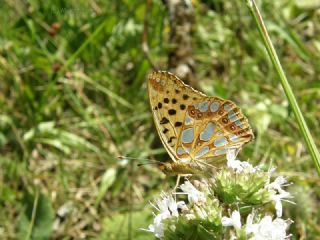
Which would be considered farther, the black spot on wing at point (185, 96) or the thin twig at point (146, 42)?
the thin twig at point (146, 42)

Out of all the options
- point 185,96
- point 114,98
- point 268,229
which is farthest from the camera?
point 114,98

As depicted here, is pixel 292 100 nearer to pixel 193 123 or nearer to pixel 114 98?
pixel 193 123

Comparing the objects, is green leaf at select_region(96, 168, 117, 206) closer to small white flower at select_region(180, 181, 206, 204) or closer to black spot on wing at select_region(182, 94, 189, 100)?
black spot on wing at select_region(182, 94, 189, 100)

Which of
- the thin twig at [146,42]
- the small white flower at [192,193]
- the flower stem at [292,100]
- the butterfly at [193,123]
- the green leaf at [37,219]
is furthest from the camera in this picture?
the thin twig at [146,42]

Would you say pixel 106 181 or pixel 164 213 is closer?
pixel 164 213

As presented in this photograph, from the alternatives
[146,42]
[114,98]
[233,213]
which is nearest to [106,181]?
[114,98]

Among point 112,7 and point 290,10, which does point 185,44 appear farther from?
point 290,10

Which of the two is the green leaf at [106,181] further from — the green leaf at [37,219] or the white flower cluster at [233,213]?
the white flower cluster at [233,213]

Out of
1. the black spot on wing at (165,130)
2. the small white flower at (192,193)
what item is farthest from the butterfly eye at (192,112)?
the small white flower at (192,193)
